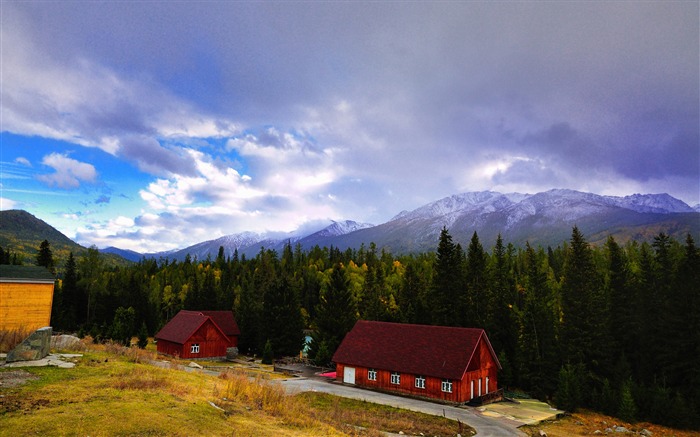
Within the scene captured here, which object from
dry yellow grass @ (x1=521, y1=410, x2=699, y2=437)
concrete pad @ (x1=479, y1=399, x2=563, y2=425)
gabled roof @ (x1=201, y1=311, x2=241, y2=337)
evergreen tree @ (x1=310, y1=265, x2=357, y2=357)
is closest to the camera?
dry yellow grass @ (x1=521, y1=410, x2=699, y2=437)

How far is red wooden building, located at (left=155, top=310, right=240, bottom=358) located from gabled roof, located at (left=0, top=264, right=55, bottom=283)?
63.8 feet

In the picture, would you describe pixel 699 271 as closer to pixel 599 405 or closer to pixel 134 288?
pixel 599 405

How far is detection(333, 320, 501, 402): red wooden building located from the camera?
125 feet

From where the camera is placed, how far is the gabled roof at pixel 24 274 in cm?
3912

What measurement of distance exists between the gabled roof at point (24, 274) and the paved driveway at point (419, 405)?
2551 centimetres

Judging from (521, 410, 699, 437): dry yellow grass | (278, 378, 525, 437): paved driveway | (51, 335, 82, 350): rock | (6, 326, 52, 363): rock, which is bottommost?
(521, 410, 699, 437): dry yellow grass

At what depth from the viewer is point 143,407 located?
15484mm

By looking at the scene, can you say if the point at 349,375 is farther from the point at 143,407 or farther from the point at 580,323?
the point at 143,407

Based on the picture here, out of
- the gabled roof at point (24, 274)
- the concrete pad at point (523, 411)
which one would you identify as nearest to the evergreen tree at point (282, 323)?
the gabled roof at point (24, 274)

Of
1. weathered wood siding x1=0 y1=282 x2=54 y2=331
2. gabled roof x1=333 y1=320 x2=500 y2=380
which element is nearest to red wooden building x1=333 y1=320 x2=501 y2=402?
gabled roof x1=333 y1=320 x2=500 y2=380

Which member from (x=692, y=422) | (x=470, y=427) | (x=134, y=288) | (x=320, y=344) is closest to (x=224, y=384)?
(x=470, y=427)

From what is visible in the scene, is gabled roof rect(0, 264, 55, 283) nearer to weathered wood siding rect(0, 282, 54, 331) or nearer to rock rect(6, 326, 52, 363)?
weathered wood siding rect(0, 282, 54, 331)

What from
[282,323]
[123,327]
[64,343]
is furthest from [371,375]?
[123,327]

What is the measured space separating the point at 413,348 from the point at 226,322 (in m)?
35.8
